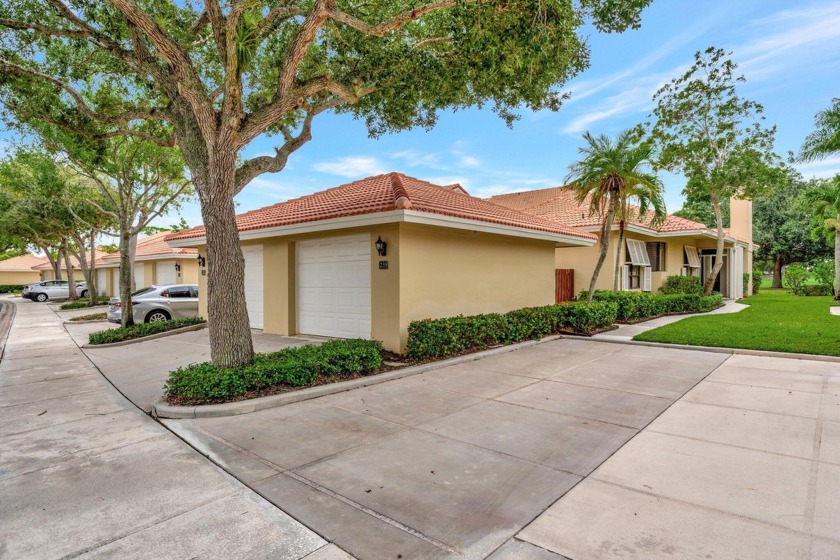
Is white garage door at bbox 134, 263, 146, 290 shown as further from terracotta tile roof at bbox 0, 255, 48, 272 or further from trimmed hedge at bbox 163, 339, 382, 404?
terracotta tile roof at bbox 0, 255, 48, 272

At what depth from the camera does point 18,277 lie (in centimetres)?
5922

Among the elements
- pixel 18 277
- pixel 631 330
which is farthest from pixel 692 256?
pixel 18 277

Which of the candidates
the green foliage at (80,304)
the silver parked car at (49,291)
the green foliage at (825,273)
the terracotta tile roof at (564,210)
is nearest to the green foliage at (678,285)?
the terracotta tile roof at (564,210)

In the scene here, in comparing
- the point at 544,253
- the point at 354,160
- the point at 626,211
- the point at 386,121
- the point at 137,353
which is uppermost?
the point at 354,160

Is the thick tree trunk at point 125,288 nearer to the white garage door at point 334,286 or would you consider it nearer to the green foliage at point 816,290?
the white garage door at point 334,286

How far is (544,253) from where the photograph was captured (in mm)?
13375

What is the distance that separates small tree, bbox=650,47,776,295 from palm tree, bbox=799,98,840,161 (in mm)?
1350

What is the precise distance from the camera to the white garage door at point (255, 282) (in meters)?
12.4

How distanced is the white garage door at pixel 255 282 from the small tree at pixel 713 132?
54.1 ft

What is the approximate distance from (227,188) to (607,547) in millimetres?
6206

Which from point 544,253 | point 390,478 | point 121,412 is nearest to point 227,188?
point 121,412

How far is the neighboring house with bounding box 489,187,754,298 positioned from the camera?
17125 millimetres

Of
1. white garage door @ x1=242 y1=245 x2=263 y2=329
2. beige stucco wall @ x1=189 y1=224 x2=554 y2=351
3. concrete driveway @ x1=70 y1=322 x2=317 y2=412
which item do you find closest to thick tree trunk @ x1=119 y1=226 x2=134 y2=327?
concrete driveway @ x1=70 y1=322 x2=317 y2=412

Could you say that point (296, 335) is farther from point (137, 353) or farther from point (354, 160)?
point (354, 160)
